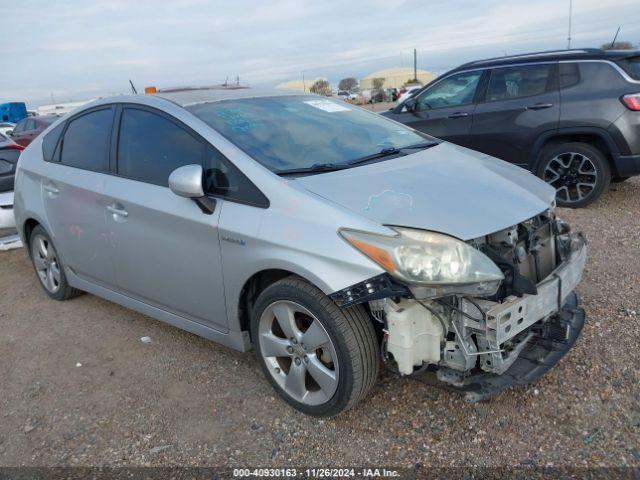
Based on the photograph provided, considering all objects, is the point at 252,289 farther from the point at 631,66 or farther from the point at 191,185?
the point at 631,66

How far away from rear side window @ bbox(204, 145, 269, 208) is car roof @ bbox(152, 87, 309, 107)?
59cm

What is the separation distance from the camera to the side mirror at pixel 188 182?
9.36 ft

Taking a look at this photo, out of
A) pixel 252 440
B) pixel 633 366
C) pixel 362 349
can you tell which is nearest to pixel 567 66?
pixel 633 366

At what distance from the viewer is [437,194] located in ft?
9.09

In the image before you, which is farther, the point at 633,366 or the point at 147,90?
the point at 147,90

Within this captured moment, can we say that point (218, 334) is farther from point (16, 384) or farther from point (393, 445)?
point (16, 384)

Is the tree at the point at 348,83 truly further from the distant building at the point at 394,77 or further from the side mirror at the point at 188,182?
the side mirror at the point at 188,182

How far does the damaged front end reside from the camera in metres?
2.42

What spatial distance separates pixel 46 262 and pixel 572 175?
18.2 feet

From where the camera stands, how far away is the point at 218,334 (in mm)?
3229

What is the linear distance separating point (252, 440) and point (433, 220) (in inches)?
56.7

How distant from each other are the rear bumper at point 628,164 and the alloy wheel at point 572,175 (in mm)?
234

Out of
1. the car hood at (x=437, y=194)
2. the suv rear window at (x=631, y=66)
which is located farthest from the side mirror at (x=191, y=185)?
the suv rear window at (x=631, y=66)

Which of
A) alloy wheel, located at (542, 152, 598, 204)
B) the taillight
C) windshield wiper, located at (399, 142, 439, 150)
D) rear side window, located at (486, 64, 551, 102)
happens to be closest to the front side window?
rear side window, located at (486, 64, 551, 102)
